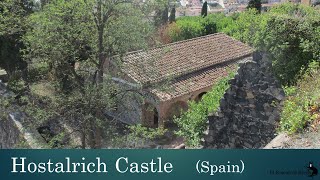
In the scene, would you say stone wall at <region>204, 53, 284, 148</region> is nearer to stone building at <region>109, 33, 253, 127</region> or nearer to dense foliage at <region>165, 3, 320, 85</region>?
dense foliage at <region>165, 3, 320, 85</region>

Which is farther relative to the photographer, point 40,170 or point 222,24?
point 222,24

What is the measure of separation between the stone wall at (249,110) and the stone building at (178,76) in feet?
26.1

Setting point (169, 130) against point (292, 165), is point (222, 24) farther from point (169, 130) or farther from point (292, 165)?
point (292, 165)

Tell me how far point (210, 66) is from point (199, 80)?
1.61m

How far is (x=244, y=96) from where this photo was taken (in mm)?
8266

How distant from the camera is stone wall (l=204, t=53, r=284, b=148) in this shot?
7.96 metres

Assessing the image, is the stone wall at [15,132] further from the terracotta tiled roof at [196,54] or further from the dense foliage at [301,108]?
the dense foliage at [301,108]

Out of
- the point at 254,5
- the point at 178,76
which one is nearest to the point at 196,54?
the point at 178,76

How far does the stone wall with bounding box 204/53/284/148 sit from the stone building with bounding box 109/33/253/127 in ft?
26.1

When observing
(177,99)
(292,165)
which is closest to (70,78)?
(177,99)

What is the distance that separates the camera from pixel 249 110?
829cm

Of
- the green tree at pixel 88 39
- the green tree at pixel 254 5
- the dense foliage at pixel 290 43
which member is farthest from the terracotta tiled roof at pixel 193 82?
the green tree at pixel 254 5

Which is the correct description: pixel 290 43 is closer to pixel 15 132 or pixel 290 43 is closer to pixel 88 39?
pixel 88 39

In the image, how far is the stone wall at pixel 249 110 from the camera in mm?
7961
